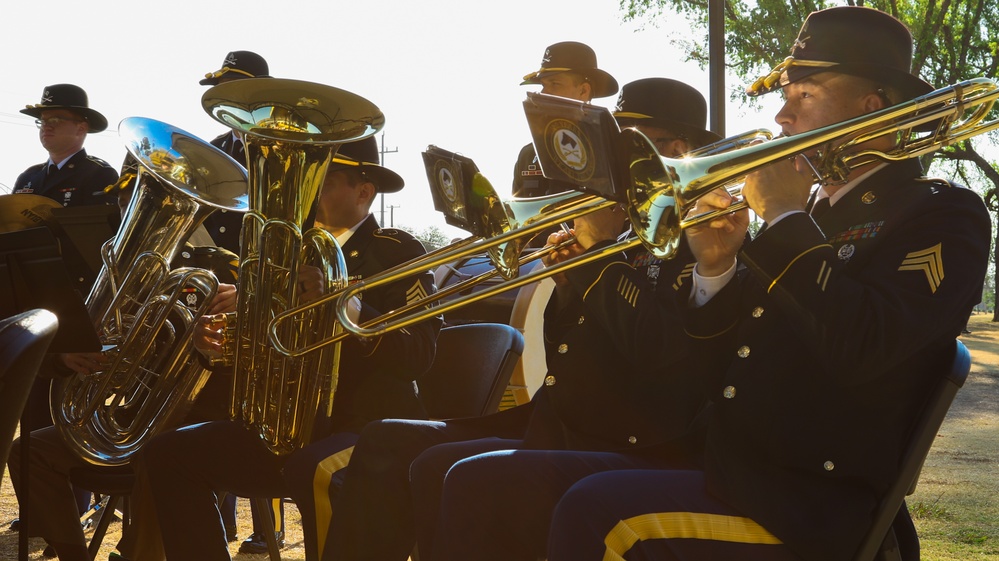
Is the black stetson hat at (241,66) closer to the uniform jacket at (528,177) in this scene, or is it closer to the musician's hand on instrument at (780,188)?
the uniform jacket at (528,177)

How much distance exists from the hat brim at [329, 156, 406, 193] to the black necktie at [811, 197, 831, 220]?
67.2 inches

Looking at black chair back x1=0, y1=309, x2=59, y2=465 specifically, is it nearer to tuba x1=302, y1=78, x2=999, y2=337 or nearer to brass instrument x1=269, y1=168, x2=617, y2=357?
tuba x1=302, y1=78, x2=999, y2=337

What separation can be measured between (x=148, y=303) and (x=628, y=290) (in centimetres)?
187

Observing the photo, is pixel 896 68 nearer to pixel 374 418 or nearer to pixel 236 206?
pixel 374 418

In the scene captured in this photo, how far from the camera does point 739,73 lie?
17.8 metres

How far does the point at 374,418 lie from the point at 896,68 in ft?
6.39

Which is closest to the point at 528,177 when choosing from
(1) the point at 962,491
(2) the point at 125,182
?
(2) the point at 125,182

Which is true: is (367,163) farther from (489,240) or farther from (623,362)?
(623,362)

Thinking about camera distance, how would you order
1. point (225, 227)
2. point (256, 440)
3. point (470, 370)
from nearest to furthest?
point (256, 440) < point (470, 370) < point (225, 227)

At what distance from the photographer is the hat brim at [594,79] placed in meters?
5.43

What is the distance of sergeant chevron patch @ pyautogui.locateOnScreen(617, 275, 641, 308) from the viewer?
262cm

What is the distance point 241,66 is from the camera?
5.00 meters

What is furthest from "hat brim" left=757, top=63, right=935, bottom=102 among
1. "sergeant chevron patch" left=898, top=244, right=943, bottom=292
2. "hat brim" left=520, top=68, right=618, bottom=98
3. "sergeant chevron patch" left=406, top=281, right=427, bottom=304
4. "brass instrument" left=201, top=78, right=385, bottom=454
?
"hat brim" left=520, top=68, right=618, bottom=98

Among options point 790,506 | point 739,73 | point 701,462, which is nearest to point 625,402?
point 701,462
